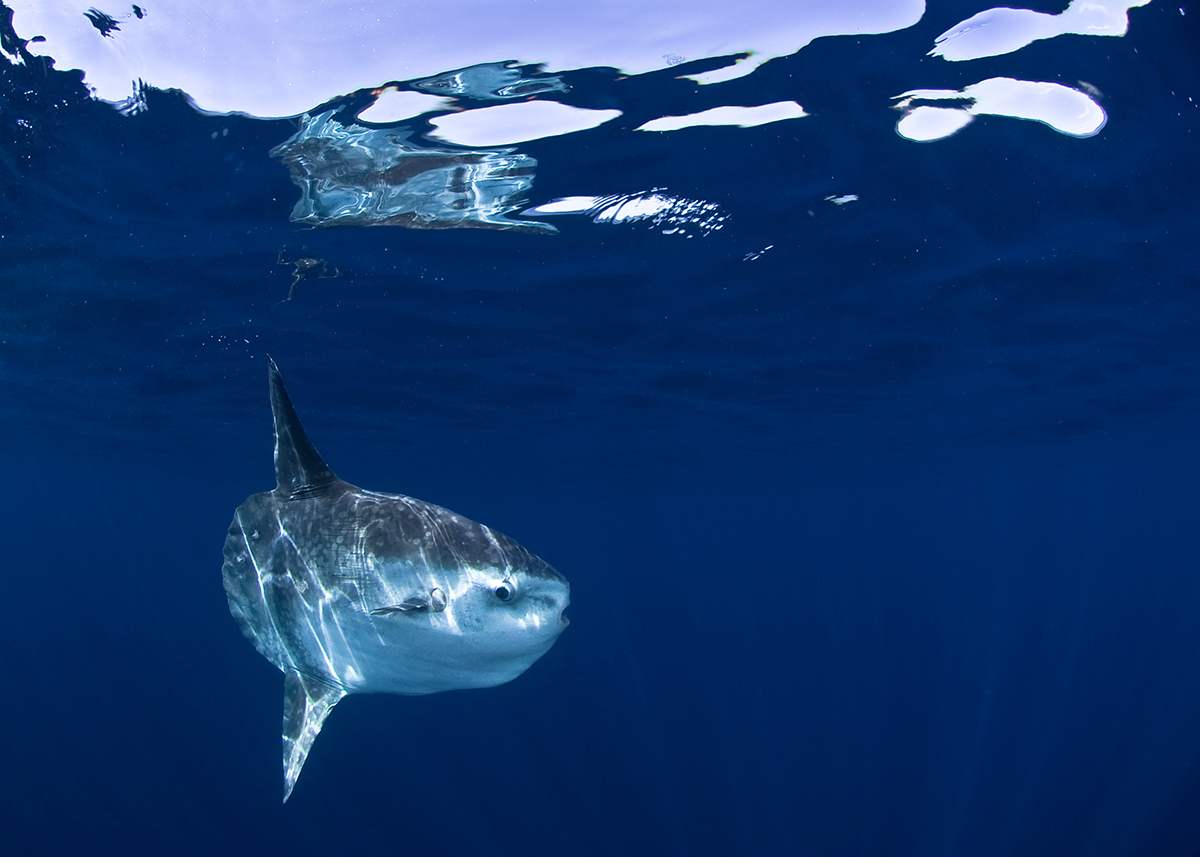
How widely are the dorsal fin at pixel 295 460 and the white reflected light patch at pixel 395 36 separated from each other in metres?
4.10

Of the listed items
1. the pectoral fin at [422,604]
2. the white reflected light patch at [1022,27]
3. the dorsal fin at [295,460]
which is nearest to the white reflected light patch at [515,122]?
the white reflected light patch at [1022,27]

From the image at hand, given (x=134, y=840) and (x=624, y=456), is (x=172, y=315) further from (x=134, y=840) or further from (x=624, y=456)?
(x=624, y=456)

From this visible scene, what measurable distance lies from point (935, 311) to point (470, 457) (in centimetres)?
2216

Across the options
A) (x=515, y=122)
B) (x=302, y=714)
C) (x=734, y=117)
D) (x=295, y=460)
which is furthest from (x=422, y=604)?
(x=734, y=117)

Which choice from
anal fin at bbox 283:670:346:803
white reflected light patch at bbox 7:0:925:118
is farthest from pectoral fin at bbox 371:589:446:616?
white reflected light patch at bbox 7:0:925:118

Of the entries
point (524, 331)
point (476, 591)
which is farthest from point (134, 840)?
point (476, 591)

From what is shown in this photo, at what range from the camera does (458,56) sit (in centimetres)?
618

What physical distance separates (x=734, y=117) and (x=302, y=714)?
7.13 metres

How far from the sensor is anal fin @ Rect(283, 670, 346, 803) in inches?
151

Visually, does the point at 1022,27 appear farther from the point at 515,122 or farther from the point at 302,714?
the point at 302,714

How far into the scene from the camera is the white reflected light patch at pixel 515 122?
706 cm

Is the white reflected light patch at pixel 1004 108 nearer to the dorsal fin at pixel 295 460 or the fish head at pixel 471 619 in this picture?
the fish head at pixel 471 619

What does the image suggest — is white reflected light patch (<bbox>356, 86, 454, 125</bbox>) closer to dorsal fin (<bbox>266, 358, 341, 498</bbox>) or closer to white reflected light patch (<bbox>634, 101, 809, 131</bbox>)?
white reflected light patch (<bbox>634, 101, 809, 131</bbox>)

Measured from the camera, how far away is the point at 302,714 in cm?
398
